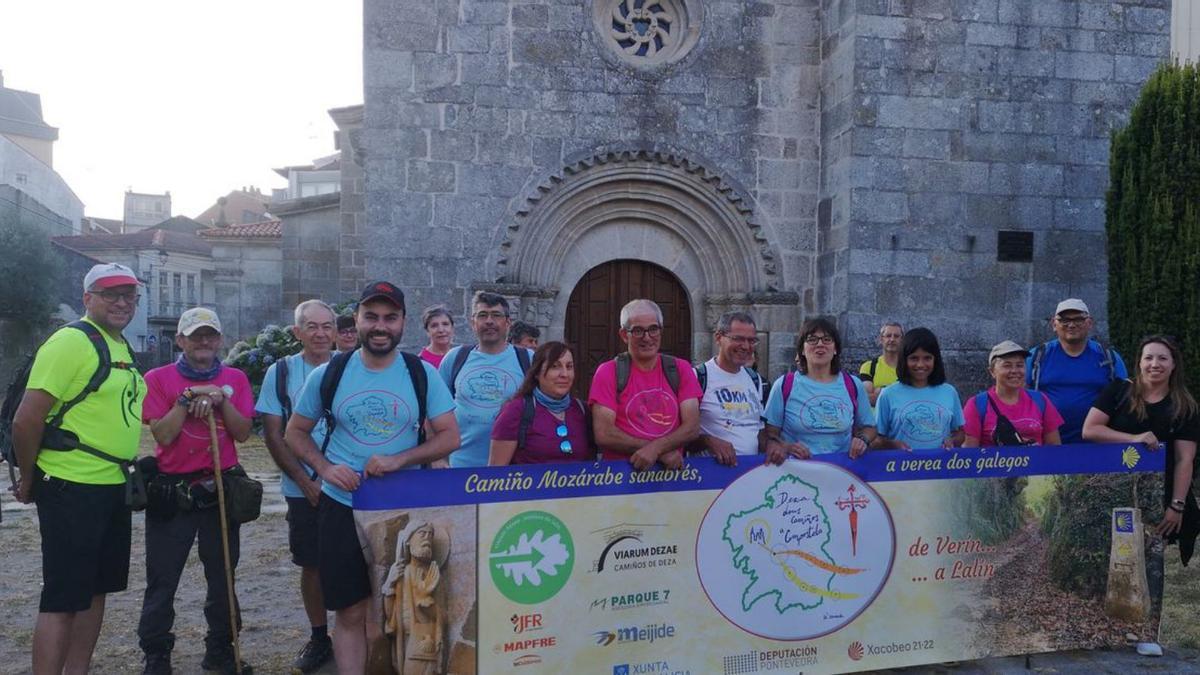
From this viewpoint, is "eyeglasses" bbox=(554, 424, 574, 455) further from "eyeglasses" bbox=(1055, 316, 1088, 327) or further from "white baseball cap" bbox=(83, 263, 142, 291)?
"eyeglasses" bbox=(1055, 316, 1088, 327)

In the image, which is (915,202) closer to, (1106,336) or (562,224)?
(1106,336)

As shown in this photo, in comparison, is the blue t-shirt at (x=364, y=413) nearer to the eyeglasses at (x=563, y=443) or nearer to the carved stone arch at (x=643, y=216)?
the eyeglasses at (x=563, y=443)

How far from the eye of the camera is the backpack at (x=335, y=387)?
3.93 meters

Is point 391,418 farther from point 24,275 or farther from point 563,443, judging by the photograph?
point 24,275

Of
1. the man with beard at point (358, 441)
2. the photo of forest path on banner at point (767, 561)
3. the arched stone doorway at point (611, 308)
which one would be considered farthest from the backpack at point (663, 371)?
the arched stone doorway at point (611, 308)

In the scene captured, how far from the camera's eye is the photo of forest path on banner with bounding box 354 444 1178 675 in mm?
3957

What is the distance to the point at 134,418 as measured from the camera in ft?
13.8

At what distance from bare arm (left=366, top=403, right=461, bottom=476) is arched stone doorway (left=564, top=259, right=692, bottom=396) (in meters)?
6.16

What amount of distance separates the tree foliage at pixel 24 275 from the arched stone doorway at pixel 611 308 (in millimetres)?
27001

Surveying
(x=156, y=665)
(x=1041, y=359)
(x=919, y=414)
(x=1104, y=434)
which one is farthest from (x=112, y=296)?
(x=1041, y=359)

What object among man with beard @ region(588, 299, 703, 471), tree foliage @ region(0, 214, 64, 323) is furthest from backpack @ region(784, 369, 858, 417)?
tree foliage @ region(0, 214, 64, 323)

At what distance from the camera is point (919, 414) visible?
514 centimetres

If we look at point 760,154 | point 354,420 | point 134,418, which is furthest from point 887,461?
point 760,154

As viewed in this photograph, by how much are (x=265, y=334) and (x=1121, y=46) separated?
11463 millimetres
